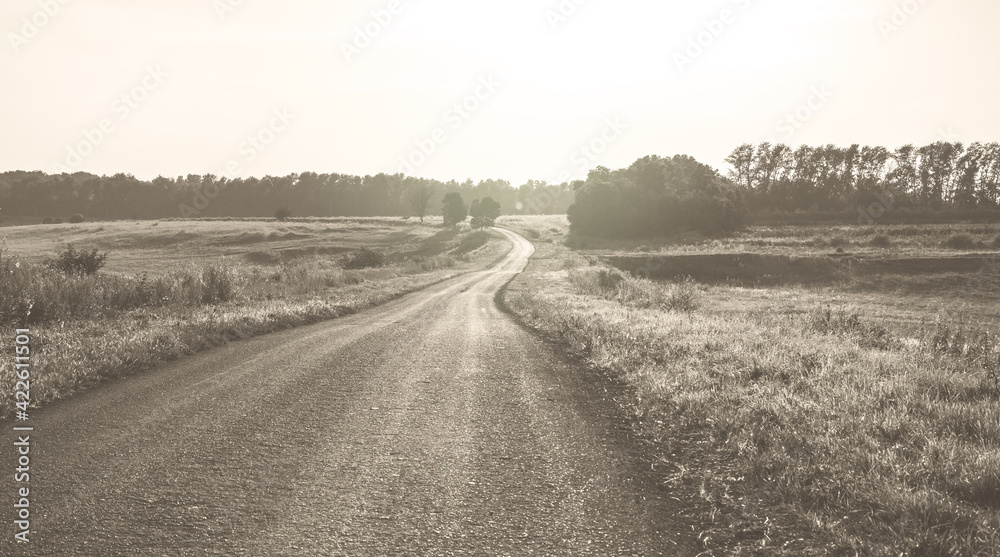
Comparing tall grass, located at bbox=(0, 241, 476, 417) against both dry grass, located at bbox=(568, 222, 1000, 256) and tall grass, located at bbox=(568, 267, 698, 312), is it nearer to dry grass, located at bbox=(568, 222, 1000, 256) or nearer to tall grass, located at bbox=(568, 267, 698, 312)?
tall grass, located at bbox=(568, 267, 698, 312)

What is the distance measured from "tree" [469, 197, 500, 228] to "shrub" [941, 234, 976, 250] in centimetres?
5781

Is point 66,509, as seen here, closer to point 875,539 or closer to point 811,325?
point 875,539

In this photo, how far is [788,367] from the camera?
895 cm

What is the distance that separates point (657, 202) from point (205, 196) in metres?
104

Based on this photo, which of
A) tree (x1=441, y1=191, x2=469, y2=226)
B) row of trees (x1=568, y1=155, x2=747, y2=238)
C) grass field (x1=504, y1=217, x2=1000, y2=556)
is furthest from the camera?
tree (x1=441, y1=191, x2=469, y2=226)

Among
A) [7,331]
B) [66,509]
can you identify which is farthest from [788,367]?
[7,331]

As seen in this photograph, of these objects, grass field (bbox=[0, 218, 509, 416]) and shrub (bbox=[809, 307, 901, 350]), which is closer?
grass field (bbox=[0, 218, 509, 416])

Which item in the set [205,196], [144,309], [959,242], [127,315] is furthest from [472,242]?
[205,196]

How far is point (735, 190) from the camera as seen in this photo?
270 ft

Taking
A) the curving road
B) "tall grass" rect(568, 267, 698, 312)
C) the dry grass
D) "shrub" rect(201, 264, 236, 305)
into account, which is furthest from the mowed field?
the curving road

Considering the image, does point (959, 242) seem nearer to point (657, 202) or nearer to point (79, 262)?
→ point (657, 202)

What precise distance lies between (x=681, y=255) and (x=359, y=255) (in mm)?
29928

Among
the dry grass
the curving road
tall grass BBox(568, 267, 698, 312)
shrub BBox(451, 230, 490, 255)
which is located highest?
the dry grass

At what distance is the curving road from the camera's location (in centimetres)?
408
